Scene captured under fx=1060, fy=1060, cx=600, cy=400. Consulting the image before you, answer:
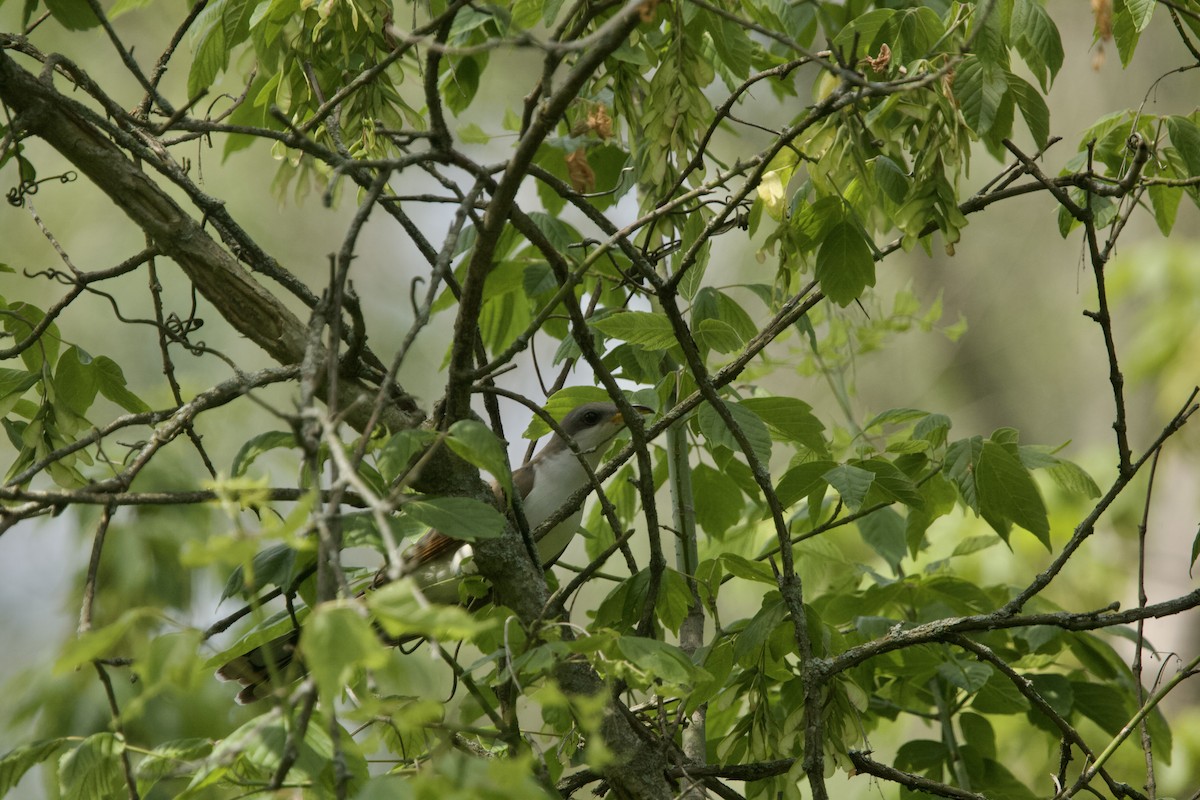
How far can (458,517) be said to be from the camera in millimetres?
1620

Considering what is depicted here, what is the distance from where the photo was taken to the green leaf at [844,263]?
220cm

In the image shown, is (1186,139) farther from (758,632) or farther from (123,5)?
(123,5)

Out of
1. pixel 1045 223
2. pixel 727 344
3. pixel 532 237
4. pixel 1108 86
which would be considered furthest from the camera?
pixel 1045 223

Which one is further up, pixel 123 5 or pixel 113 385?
pixel 123 5

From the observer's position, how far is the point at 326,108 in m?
2.17

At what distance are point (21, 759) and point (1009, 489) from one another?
2080 millimetres

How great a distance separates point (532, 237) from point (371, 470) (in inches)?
21.3

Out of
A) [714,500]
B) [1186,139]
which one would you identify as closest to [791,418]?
[714,500]

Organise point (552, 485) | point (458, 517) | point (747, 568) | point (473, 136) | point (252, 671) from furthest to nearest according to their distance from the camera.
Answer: point (552, 485) → point (473, 136) → point (252, 671) → point (747, 568) → point (458, 517)

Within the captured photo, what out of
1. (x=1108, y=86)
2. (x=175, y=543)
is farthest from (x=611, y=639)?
(x=1108, y=86)

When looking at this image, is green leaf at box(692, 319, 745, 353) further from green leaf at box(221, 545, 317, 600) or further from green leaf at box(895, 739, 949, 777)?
green leaf at box(895, 739, 949, 777)

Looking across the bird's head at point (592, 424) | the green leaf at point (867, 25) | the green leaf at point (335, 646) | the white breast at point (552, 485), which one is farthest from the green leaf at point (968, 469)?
the green leaf at point (335, 646)

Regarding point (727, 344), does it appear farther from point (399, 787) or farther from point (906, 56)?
point (399, 787)

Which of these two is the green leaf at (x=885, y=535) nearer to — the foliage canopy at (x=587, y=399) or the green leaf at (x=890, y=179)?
the foliage canopy at (x=587, y=399)
